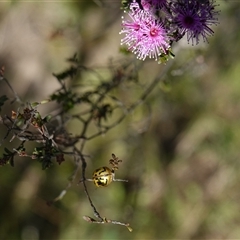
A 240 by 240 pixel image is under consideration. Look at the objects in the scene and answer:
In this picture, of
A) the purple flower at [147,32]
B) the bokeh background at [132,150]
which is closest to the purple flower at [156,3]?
the purple flower at [147,32]

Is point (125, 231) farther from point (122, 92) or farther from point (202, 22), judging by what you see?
point (202, 22)

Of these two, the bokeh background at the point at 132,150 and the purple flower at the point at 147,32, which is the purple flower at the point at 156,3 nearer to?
the purple flower at the point at 147,32

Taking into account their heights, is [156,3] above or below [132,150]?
below

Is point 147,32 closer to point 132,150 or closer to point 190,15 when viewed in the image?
point 190,15

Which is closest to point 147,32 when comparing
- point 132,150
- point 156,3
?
point 156,3

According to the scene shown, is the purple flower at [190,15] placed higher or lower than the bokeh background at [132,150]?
lower

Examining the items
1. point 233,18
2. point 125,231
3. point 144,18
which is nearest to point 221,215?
point 125,231

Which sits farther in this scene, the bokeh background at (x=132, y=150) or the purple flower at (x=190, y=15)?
the bokeh background at (x=132, y=150)
